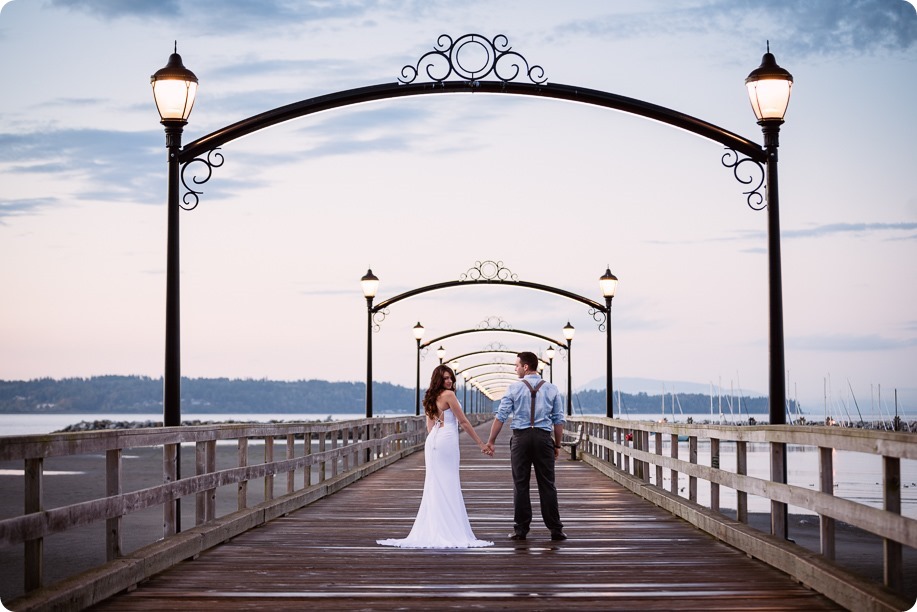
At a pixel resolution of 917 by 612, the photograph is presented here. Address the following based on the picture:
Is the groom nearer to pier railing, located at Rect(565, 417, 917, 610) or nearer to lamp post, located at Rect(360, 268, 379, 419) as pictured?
pier railing, located at Rect(565, 417, 917, 610)

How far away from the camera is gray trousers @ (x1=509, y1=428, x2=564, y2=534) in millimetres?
11484

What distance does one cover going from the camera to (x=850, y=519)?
23.2 ft

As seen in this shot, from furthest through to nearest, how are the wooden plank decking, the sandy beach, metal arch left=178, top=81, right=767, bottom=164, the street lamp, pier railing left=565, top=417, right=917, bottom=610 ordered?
1. the sandy beach
2. metal arch left=178, top=81, right=767, bottom=164
3. the street lamp
4. the wooden plank decking
5. pier railing left=565, top=417, right=917, bottom=610

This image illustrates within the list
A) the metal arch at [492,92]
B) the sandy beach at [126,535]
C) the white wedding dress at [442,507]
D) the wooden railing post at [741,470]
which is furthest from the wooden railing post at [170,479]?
the sandy beach at [126,535]

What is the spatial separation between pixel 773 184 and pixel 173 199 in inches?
248

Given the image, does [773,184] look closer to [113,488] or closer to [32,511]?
[113,488]

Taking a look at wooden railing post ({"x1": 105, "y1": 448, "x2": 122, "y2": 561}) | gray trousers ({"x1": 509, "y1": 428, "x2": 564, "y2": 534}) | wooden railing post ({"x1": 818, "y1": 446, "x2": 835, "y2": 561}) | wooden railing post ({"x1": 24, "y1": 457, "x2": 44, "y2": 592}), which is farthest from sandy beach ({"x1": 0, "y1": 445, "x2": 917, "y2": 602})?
wooden railing post ({"x1": 24, "y1": 457, "x2": 44, "y2": 592})

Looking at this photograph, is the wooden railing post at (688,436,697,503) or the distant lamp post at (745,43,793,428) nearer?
the distant lamp post at (745,43,793,428)

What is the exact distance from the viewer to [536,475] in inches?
452

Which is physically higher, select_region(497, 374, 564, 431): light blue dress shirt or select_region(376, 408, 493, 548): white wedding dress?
select_region(497, 374, 564, 431): light blue dress shirt

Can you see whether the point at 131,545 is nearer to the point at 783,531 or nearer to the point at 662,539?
the point at 662,539

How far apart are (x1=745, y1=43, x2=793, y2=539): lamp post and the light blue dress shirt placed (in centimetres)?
217

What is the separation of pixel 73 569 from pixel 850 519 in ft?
44.7

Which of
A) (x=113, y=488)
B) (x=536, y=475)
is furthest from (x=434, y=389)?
(x=113, y=488)
